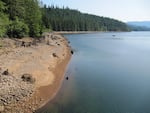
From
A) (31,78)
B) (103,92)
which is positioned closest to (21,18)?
(31,78)

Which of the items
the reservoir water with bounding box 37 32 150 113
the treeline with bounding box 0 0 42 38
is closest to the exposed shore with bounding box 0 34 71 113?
the reservoir water with bounding box 37 32 150 113

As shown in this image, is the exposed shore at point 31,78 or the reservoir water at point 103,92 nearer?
the exposed shore at point 31,78

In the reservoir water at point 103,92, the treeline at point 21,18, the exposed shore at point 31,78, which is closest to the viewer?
the exposed shore at point 31,78

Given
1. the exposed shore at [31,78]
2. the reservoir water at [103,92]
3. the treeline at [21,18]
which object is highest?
the treeline at [21,18]

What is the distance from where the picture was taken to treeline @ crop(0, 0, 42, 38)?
45950 millimetres

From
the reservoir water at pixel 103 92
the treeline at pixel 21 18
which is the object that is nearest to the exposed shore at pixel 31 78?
the reservoir water at pixel 103 92

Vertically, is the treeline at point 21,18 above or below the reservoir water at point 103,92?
above

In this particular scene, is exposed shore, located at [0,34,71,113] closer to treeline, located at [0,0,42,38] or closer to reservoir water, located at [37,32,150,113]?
reservoir water, located at [37,32,150,113]

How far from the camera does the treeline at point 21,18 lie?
151 feet

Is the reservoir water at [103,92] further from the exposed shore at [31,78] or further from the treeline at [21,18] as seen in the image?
the treeline at [21,18]

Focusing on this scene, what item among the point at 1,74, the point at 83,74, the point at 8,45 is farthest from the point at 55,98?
the point at 8,45

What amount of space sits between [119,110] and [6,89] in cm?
1008

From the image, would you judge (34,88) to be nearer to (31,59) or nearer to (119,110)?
(119,110)

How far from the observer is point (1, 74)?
2216 centimetres
